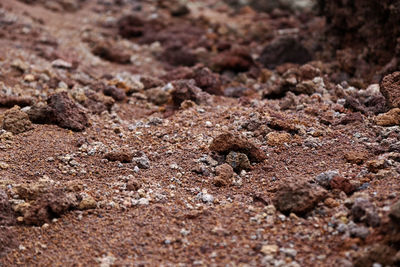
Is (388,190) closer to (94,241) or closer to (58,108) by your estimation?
(94,241)

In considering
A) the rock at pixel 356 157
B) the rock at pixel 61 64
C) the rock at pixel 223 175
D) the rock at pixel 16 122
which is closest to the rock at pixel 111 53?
the rock at pixel 61 64

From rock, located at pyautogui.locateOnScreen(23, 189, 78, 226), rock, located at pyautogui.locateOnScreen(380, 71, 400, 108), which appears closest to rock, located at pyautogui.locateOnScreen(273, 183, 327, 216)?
rock, located at pyautogui.locateOnScreen(23, 189, 78, 226)

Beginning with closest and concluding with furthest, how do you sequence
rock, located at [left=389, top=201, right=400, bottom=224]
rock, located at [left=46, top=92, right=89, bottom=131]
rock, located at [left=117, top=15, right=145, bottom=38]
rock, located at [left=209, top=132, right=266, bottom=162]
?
rock, located at [left=389, top=201, right=400, bottom=224]
rock, located at [left=209, top=132, right=266, bottom=162]
rock, located at [left=46, top=92, right=89, bottom=131]
rock, located at [left=117, top=15, right=145, bottom=38]

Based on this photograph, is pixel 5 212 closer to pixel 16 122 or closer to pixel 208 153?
pixel 16 122

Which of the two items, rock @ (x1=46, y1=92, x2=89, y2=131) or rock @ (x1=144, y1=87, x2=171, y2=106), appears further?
rock @ (x1=144, y1=87, x2=171, y2=106)

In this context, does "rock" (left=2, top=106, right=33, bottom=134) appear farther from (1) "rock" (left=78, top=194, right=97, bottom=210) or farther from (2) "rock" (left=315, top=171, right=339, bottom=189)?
(2) "rock" (left=315, top=171, right=339, bottom=189)

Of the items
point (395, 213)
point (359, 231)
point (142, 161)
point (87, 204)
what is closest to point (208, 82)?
point (142, 161)

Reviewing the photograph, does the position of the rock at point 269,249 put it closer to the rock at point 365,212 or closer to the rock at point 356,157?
the rock at point 365,212
